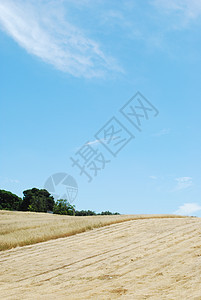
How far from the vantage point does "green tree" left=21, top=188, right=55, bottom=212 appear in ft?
201

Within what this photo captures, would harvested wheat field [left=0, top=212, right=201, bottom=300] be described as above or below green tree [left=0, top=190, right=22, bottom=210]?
below

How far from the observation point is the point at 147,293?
6.71 metres

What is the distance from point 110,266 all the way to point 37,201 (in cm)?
5415

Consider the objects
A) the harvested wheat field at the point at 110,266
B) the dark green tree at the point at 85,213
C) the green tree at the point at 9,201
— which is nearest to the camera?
the harvested wheat field at the point at 110,266

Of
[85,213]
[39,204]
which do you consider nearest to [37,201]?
[39,204]

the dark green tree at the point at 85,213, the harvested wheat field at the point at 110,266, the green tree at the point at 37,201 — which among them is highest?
the green tree at the point at 37,201

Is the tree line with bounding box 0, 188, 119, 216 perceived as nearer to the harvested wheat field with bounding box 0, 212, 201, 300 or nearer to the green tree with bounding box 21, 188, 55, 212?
the green tree with bounding box 21, 188, 55, 212

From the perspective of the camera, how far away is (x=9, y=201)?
70.3m

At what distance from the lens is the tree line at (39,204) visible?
202ft

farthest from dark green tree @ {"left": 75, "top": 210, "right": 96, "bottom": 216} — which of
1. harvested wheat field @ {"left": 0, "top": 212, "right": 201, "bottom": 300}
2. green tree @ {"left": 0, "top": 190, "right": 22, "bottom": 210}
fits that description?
harvested wheat field @ {"left": 0, "top": 212, "right": 201, "bottom": 300}

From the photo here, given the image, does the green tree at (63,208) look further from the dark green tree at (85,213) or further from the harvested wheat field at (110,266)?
the harvested wheat field at (110,266)

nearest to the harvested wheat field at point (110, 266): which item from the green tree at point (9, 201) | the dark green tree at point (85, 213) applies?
the dark green tree at point (85, 213)

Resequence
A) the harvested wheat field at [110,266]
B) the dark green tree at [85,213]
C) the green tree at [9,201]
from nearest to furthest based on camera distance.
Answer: the harvested wheat field at [110,266] < the dark green tree at [85,213] < the green tree at [9,201]

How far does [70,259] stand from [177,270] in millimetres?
3878
